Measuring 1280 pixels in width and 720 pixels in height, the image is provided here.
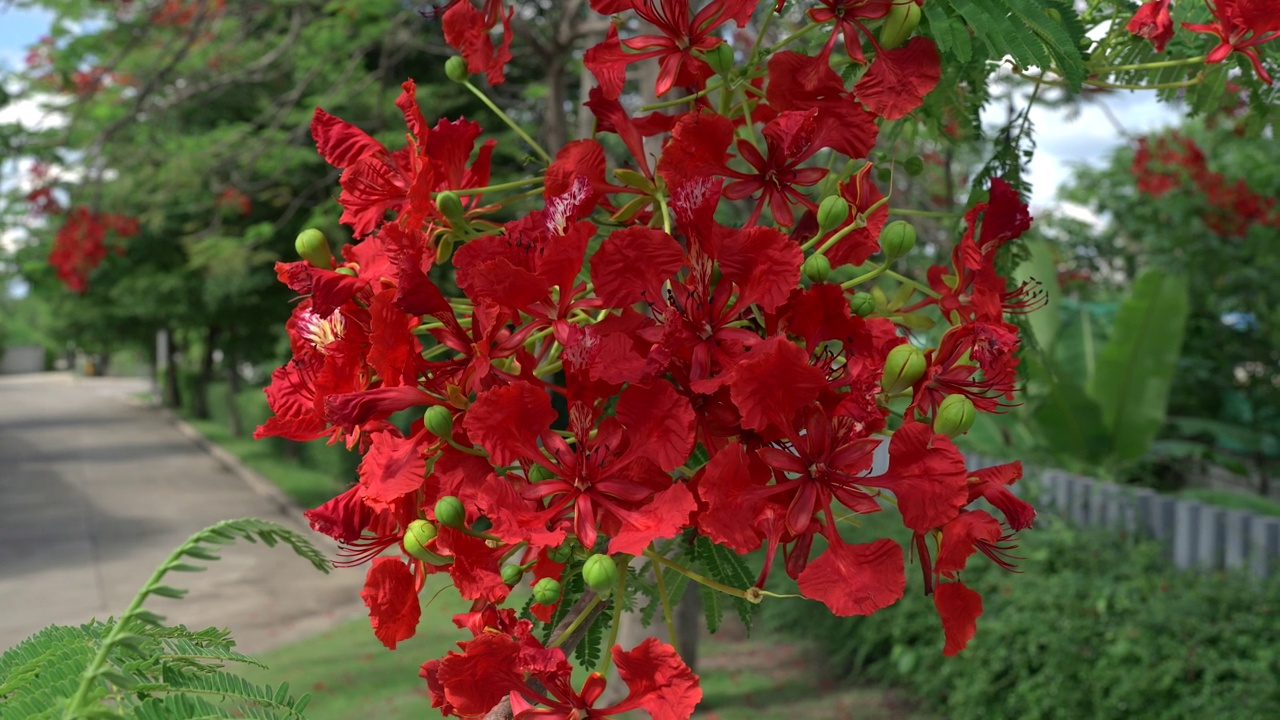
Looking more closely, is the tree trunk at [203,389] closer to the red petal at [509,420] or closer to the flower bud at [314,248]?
the flower bud at [314,248]

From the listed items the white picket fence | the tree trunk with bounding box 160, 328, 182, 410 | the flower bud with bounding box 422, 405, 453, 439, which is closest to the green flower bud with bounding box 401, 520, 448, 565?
the flower bud with bounding box 422, 405, 453, 439

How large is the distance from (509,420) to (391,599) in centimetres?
28

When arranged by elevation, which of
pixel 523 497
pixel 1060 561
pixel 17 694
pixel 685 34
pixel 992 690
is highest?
pixel 685 34

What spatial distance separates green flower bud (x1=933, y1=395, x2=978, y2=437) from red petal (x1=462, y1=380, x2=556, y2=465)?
360mm

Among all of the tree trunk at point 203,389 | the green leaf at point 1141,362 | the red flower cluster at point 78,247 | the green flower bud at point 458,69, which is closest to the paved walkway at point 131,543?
the tree trunk at point 203,389

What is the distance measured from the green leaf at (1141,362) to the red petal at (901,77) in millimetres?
5928

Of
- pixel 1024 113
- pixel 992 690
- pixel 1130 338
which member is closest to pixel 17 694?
pixel 1024 113

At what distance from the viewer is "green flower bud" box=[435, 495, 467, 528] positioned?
94 cm

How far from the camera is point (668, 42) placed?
1.06 meters

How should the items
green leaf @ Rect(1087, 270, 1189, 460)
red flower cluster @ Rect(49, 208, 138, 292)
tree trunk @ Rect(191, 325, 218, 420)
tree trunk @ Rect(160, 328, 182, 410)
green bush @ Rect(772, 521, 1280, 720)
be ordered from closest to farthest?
green bush @ Rect(772, 521, 1280, 720) → green leaf @ Rect(1087, 270, 1189, 460) → red flower cluster @ Rect(49, 208, 138, 292) → tree trunk @ Rect(191, 325, 218, 420) → tree trunk @ Rect(160, 328, 182, 410)

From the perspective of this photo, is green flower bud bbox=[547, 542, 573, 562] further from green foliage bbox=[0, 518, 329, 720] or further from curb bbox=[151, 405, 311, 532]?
curb bbox=[151, 405, 311, 532]

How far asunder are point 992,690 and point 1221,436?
4.09 m

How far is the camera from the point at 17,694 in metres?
0.90

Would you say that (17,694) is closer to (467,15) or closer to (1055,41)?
(467,15)
